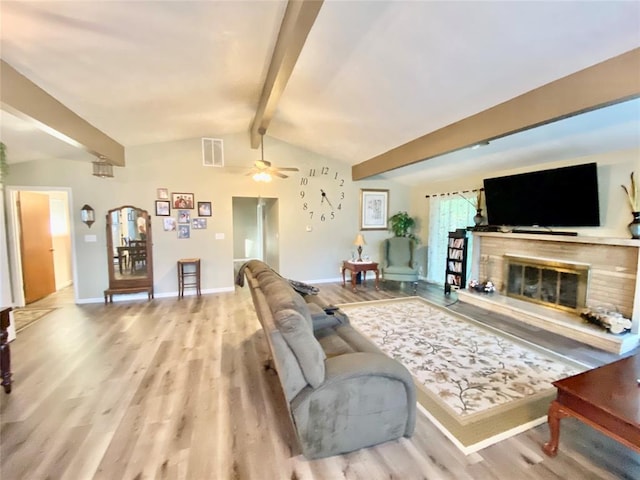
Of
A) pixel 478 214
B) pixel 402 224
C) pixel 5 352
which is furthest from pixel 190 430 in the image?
pixel 402 224

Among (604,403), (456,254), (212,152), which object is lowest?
(604,403)

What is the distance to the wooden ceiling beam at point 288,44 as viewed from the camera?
81.9 inches

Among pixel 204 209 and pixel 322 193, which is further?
pixel 322 193

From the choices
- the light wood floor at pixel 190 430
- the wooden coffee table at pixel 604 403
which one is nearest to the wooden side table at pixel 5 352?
the light wood floor at pixel 190 430

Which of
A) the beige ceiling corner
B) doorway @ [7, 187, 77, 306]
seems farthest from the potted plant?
Result: doorway @ [7, 187, 77, 306]

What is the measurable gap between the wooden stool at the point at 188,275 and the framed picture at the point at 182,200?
3.37ft

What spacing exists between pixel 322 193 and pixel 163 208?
3157 mm

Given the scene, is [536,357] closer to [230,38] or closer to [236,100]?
[230,38]

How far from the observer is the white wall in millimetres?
5051

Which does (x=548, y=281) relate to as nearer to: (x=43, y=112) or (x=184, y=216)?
(x=184, y=216)

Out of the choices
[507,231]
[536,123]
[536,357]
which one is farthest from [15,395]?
[507,231]

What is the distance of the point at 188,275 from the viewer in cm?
559

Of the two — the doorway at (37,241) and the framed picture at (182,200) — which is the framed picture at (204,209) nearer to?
Answer: the framed picture at (182,200)

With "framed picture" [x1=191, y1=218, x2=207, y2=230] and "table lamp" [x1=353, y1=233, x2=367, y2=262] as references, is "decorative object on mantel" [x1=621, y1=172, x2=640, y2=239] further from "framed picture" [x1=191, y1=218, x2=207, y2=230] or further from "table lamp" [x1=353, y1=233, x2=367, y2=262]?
"framed picture" [x1=191, y1=218, x2=207, y2=230]
